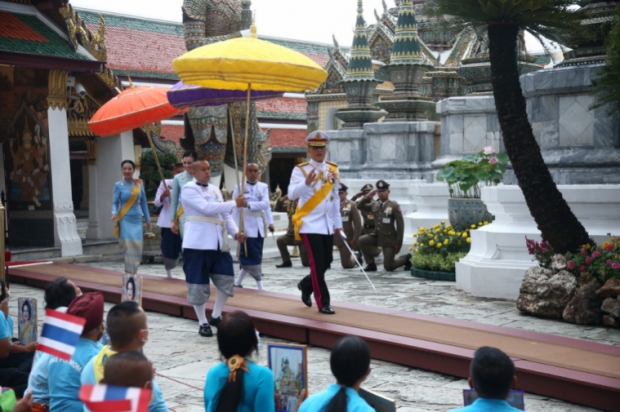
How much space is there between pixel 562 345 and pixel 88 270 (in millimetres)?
8437

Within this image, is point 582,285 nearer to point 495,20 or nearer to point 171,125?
point 495,20

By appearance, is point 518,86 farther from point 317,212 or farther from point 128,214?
point 128,214

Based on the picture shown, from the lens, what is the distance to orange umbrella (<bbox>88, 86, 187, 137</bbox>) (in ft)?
38.3

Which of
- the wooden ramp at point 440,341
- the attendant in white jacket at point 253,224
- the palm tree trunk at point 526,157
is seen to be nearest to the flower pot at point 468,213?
the attendant in white jacket at point 253,224

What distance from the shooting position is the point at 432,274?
40.7ft

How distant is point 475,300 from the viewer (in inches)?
401

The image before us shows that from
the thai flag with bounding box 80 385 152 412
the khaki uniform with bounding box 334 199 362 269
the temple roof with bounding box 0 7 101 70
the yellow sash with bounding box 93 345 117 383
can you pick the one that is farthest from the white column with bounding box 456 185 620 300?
the temple roof with bounding box 0 7 101 70

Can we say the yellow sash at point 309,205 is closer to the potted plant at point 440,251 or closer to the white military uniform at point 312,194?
the white military uniform at point 312,194

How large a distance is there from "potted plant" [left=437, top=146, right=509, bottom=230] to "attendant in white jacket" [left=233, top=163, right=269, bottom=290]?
269 cm

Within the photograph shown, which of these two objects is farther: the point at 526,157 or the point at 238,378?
the point at 526,157

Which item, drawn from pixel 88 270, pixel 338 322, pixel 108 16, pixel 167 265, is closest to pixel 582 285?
pixel 338 322

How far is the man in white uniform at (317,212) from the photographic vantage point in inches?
353

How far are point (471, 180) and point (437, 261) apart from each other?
125cm

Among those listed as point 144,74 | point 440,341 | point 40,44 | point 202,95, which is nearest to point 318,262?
point 440,341
